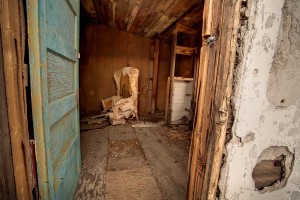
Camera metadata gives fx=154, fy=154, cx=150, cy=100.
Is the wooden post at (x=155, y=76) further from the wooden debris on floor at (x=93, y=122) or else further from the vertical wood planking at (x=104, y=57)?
the wooden debris on floor at (x=93, y=122)

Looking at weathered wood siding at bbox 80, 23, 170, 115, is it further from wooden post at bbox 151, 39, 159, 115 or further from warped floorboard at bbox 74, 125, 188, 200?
warped floorboard at bbox 74, 125, 188, 200

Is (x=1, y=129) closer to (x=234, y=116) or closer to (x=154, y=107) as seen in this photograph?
(x=234, y=116)

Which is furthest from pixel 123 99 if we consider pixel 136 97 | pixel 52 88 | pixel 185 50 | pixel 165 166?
pixel 52 88

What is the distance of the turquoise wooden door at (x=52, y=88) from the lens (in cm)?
84

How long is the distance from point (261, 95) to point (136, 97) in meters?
3.53

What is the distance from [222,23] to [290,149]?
94 cm

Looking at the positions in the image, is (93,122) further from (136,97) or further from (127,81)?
(127,81)

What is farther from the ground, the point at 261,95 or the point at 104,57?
the point at 104,57

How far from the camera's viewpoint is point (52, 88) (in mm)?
1045

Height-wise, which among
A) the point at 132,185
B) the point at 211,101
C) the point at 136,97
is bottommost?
the point at 132,185

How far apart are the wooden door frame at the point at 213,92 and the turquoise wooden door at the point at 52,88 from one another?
3.08 ft

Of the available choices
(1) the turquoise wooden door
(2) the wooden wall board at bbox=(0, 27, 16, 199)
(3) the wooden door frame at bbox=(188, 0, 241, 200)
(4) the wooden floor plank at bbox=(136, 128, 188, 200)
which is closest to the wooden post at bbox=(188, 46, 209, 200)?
(3) the wooden door frame at bbox=(188, 0, 241, 200)

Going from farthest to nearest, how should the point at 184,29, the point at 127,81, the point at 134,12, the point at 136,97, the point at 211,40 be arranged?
the point at 127,81, the point at 136,97, the point at 184,29, the point at 134,12, the point at 211,40

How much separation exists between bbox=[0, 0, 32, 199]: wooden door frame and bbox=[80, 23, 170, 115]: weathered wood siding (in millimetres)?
4037
